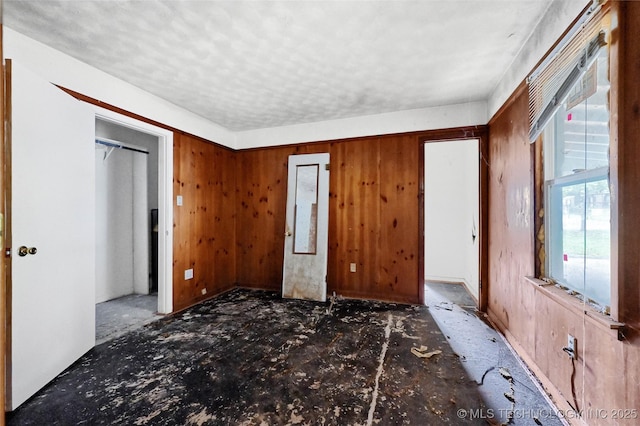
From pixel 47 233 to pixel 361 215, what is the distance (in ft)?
9.84

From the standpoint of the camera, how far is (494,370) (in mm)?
1932

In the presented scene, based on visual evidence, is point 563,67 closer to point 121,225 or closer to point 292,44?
point 292,44

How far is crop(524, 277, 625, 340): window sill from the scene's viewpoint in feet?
3.76

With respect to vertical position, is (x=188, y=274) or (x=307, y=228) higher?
(x=307, y=228)

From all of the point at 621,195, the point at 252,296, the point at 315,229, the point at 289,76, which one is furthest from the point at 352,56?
the point at 252,296

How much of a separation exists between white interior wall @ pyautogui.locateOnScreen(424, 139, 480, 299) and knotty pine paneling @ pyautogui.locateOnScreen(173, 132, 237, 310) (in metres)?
3.30

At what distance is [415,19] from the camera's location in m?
1.75

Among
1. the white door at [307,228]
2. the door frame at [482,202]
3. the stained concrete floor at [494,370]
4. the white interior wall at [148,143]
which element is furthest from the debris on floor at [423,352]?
the white interior wall at [148,143]

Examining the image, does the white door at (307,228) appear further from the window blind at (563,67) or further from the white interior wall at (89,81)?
the window blind at (563,67)

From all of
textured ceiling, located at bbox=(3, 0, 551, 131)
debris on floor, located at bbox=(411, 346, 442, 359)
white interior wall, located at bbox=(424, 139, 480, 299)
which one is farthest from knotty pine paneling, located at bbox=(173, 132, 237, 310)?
white interior wall, located at bbox=(424, 139, 480, 299)

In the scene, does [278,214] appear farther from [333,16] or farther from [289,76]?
[333,16]

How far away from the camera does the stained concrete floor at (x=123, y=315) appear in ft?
8.48

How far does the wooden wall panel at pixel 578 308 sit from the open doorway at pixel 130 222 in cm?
347

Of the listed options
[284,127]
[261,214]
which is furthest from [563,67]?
[261,214]
